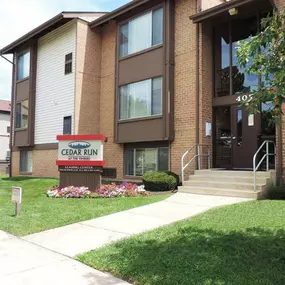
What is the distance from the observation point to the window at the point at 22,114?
2059 cm

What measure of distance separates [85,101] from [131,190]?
7475mm

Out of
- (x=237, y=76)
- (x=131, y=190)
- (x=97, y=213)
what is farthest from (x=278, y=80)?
(x=237, y=76)

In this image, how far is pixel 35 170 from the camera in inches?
770

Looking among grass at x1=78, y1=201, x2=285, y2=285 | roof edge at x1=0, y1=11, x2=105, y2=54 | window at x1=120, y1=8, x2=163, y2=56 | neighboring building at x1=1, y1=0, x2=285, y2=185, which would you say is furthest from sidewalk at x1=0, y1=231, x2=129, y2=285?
roof edge at x1=0, y1=11, x2=105, y2=54

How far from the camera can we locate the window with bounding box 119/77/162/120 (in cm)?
1420

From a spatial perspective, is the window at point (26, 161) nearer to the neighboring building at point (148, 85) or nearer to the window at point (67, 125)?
the neighboring building at point (148, 85)

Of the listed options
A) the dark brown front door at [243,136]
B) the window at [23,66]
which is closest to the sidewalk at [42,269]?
the dark brown front door at [243,136]

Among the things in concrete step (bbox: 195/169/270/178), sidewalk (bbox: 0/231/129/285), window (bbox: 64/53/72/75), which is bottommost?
sidewalk (bbox: 0/231/129/285)

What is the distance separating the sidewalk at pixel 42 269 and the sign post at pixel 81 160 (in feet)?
19.3

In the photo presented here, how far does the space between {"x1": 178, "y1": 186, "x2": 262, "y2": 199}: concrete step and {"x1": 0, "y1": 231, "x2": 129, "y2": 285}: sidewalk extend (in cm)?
619

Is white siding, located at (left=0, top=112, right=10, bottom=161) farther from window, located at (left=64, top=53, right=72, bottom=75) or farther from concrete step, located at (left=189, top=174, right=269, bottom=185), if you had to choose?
concrete step, located at (left=189, top=174, right=269, bottom=185)

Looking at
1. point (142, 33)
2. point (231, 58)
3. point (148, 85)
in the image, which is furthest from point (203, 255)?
point (142, 33)

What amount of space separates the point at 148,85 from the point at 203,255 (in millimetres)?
10634

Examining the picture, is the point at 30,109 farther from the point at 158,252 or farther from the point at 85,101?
the point at 158,252
